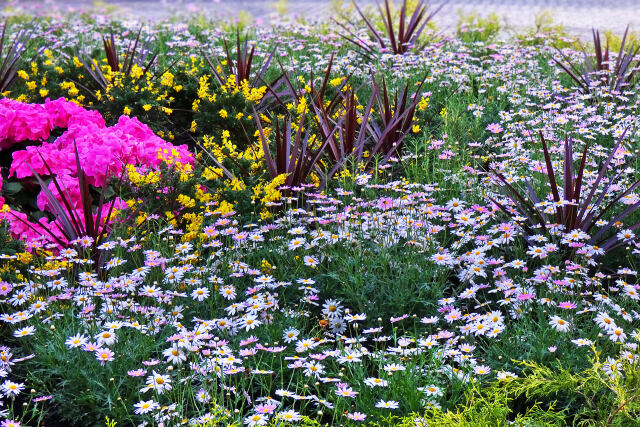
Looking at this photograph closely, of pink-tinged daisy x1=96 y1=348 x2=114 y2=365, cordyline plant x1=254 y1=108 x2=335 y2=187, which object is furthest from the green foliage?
pink-tinged daisy x1=96 y1=348 x2=114 y2=365

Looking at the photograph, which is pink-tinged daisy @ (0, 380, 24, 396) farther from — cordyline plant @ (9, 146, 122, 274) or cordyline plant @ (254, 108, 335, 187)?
A: cordyline plant @ (254, 108, 335, 187)

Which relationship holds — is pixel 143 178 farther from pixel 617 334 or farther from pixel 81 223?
pixel 617 334

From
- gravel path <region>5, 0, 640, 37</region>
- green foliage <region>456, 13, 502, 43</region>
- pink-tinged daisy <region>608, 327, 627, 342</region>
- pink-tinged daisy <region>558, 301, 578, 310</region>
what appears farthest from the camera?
gravel path <region>5, 0, 640, 37</region>

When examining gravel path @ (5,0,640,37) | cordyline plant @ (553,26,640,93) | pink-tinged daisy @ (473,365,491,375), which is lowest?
pink-tinged daisy @ (473,365,491,375)

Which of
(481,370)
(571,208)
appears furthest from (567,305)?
(571,208)

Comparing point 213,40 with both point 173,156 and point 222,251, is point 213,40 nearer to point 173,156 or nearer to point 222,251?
point 173,156

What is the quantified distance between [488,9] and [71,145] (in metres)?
9.58

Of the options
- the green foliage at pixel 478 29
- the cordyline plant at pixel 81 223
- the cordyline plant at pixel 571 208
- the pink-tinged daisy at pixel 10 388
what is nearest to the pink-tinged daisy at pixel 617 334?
the cordyline plant at pixel 571 208

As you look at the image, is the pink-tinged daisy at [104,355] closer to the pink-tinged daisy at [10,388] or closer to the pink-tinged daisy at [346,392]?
the pink-tinged daisy at [10,388]

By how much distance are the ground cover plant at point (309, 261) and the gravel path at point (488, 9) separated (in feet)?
17.5

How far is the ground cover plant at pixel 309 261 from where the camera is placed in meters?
2.78

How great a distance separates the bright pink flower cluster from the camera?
14.1 ft

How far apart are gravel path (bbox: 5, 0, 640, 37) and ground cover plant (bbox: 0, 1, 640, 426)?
5.33 metres

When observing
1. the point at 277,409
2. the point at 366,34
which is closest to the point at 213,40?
the point at 366,34
